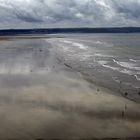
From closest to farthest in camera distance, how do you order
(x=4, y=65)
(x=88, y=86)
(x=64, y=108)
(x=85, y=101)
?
1. (x=64, y=108)
2. (x=85, y=101)
3. (x=88, y=86)
4. (x=4, y=65)

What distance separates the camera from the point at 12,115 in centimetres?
2209

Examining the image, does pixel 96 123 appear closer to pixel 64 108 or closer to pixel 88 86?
pixel 64 108

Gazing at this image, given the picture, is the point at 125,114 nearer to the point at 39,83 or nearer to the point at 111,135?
the point at 111,135

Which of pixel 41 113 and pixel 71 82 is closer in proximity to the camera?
pixel 41 113

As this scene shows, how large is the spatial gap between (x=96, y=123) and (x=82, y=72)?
68.6 feet

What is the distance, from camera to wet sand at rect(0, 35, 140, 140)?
18.7m

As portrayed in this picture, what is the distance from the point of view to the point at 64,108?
77.2ft

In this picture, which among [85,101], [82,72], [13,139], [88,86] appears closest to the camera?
[13,139]

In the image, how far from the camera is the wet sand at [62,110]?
18.7 metres

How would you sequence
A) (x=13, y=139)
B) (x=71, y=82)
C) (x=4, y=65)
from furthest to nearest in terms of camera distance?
1. (x=4, y=65)
2. (x=71, y=82)
3. (x=13, y=139)

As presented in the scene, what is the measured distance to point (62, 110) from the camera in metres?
23.0

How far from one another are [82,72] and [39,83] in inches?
360

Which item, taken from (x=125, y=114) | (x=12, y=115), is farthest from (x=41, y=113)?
(x=125, y=114)

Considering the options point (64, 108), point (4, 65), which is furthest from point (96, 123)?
point (4, 65)
